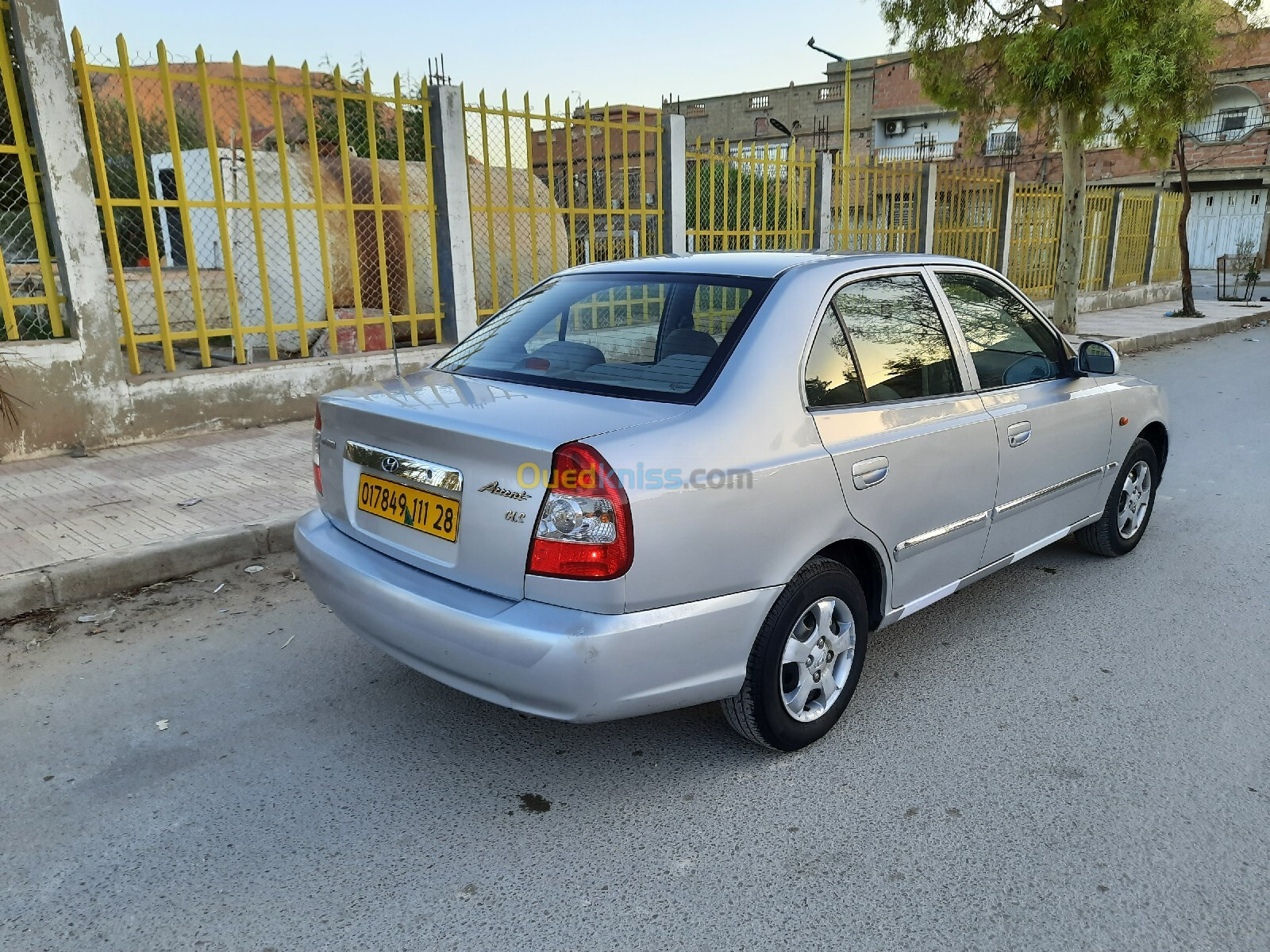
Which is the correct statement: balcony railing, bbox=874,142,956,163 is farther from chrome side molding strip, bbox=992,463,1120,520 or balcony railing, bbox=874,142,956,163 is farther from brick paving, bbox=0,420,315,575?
chrome side molding strip, bbox=992,463,1120,520

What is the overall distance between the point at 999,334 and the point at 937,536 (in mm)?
1040

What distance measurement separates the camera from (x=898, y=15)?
1380cm

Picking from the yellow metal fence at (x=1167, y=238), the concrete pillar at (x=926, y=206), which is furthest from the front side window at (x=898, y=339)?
the yellow metal fence at (x=1167, y=238)

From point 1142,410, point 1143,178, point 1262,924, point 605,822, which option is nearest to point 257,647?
point 605,822

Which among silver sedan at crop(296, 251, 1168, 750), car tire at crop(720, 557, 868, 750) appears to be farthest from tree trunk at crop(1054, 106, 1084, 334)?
car tire at crop(720, 557, 868, 750)

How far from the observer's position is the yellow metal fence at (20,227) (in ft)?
19.7

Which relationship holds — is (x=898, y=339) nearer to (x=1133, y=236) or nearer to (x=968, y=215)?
(x=968, y=215)

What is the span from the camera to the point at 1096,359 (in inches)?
157

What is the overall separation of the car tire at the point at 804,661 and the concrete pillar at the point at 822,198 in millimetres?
10176

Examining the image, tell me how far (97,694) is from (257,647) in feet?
1.91

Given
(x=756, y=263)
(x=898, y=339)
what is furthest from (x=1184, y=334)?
(x=756, y=263)

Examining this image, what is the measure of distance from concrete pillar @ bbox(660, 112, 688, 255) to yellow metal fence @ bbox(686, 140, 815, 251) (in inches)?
7.3

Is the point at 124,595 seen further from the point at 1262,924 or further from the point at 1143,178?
the point at 1143,178

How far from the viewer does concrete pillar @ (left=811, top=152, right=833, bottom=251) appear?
12.3 metres
